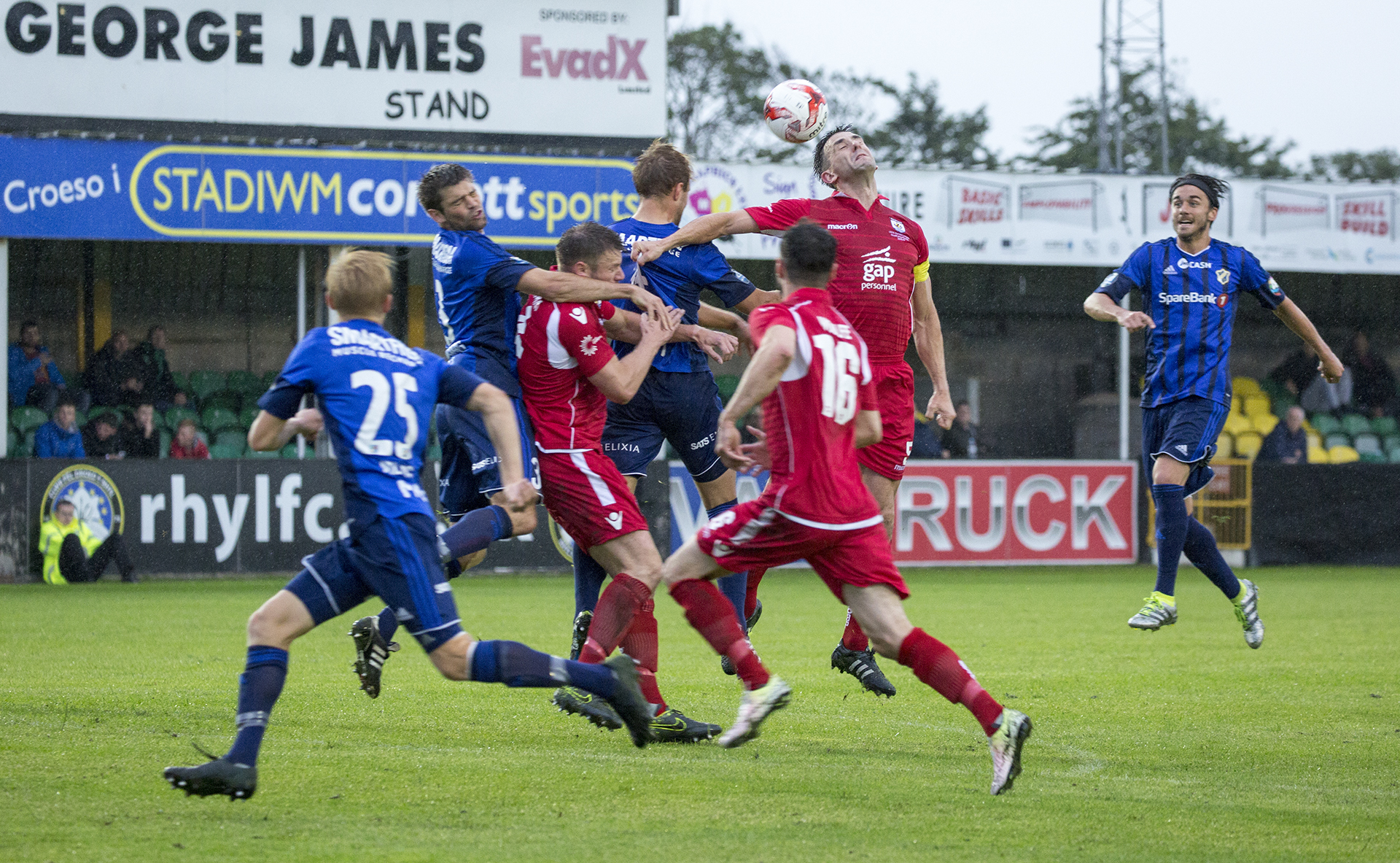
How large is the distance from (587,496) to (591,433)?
0.86ft

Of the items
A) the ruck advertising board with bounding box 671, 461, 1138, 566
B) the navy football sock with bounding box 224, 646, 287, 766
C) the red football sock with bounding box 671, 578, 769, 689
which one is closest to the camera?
the navy football sock with bounding box 224, 646, 287, 766

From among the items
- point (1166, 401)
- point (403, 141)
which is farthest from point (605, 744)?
point (403, 141)

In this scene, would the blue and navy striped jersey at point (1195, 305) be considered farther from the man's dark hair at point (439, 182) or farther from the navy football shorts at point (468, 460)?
the man's dark hair at point (439, 182)

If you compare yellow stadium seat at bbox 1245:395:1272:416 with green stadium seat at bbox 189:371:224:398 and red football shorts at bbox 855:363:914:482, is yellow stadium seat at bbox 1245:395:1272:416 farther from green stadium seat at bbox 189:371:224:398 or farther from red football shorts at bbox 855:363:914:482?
red football shorts at bbox 855:363:914:482

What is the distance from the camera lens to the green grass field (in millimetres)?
4047

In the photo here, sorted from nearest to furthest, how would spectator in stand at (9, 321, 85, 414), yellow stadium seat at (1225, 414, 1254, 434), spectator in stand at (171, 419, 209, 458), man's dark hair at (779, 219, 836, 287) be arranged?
man's dark hair at (779, 219, 836, 287) → spectator in stand at (171, 419, 209, 458) → spectator in stand at (9, 321, 85, 414) → yellow stadium seat at (1225, 414, 1254, 434)

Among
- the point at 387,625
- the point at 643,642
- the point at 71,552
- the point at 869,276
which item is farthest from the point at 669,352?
the point at 71,552

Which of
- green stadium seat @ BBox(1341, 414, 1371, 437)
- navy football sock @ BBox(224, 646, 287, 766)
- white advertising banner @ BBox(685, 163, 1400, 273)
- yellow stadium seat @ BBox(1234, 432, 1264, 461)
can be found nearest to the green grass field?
navy football sock @ BBox(224, 646, 287, 766)

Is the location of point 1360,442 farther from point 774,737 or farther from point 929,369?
point 774,737

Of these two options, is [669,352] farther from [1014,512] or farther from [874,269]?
[1014,512]

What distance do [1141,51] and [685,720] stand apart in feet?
102

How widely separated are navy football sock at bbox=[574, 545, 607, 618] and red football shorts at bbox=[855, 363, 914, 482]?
134 cm

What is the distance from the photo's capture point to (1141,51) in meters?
33.2

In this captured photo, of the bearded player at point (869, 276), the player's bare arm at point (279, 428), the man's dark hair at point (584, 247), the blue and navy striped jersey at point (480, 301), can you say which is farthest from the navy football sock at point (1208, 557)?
the player's bare arm at point (279, 428)
